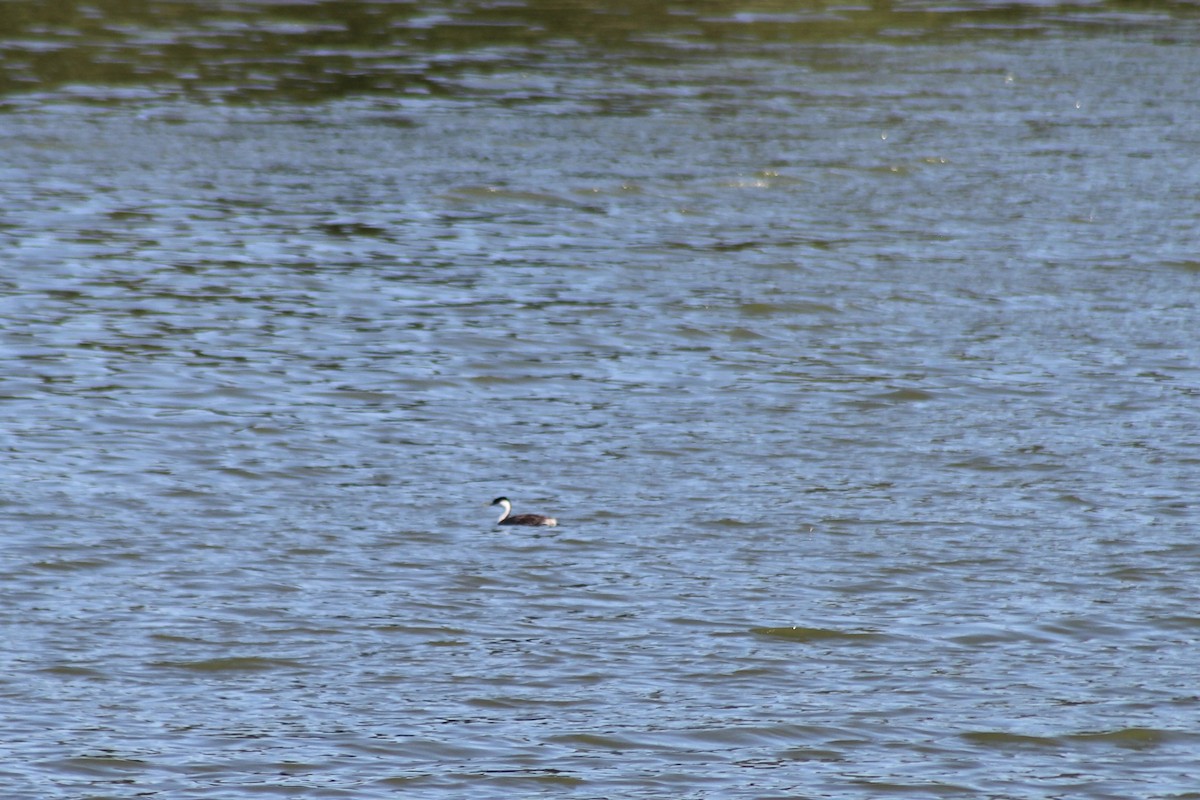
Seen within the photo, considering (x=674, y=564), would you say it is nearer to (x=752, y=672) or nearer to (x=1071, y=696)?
(x=752, y=672)

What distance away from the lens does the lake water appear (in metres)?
10.7

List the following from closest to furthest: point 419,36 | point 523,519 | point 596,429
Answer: point 523,519 < point 596,429 < point 419,36

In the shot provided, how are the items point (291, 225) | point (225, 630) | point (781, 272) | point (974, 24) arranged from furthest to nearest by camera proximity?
point (974, 24) → point (291, 225) → point (781, 272) → point (225, 630)

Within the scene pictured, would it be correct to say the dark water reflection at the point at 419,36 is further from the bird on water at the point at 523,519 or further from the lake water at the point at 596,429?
the bird on water at the point at 523,519

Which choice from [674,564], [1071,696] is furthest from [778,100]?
[1071,696]

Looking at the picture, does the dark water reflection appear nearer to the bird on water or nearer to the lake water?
the lake water

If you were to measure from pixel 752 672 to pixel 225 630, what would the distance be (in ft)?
10.1

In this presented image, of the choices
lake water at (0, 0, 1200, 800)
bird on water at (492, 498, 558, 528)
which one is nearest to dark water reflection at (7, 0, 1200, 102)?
lake water at (0, 0, 1200, 800)

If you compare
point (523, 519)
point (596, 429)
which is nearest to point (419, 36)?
point (596, 429)


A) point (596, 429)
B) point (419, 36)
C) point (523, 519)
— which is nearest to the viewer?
point (523, 519)

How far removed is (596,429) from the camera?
16.2 m

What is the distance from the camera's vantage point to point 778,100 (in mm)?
29234

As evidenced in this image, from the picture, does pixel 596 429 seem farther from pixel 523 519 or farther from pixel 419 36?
pixel 419 36

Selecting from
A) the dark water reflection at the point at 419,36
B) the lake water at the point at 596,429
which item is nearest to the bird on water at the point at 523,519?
the lake water at the point at 596,429
